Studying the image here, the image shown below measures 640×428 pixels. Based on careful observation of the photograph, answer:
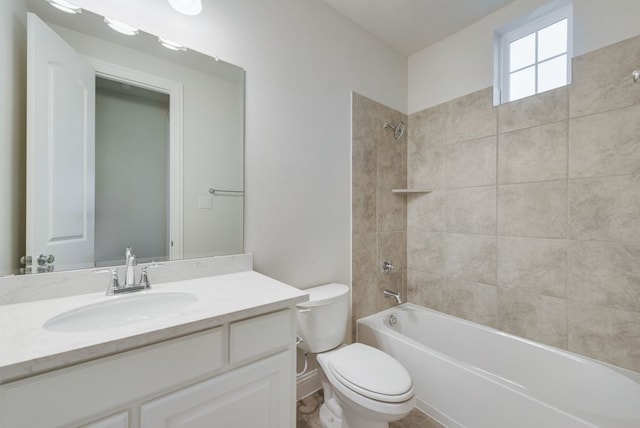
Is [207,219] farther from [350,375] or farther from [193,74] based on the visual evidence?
[350,375]

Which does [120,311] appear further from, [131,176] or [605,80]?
[605,80]

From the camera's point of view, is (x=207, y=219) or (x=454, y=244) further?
(x=454, y=244)

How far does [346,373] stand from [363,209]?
109 cm

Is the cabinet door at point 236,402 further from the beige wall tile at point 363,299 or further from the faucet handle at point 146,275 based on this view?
the beige wall tile at point 363,299

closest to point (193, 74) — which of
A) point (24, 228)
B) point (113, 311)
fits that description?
point (24, 228)

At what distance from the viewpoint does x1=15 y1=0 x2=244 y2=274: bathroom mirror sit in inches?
38.3

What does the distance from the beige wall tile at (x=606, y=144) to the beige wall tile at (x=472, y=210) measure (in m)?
0.45

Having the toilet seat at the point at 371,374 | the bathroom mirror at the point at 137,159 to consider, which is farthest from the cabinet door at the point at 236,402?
the bathroom mirror at the point at 137,159

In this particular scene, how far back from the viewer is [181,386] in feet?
2.46

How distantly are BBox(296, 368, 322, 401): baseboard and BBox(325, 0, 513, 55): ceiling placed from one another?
2429 millimetres

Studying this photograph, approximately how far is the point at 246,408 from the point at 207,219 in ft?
2.70

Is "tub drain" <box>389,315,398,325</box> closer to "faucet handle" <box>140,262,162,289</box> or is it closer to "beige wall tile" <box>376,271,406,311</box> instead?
"beige wall tile" <box>376,271,406,311</box>

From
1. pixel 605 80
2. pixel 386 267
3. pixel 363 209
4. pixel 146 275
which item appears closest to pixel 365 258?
pixel 386 267

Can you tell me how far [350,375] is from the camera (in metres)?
1.22
